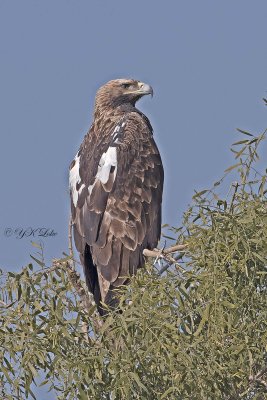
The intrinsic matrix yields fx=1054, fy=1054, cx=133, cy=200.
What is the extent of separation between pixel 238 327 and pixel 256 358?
0.19 meters

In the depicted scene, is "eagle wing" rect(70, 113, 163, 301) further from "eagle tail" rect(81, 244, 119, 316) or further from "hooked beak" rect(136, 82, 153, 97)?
"hooked beak" rect(136, 82, 153, 97)

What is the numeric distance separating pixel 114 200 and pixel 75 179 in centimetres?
55

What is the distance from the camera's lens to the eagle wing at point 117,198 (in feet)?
30.7

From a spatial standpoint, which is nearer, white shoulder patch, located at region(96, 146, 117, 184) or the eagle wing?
the eagle wing

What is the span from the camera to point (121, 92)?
11727mm

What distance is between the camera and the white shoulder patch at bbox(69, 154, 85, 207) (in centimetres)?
984

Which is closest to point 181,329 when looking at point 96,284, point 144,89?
point 96,284

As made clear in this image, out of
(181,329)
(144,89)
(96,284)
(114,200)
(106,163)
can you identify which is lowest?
(181,329)

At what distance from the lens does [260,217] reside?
5992 mm

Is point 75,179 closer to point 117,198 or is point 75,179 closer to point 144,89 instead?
point 117,198

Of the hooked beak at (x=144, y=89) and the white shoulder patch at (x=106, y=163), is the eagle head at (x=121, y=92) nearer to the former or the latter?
the hooked beak at (x=144, y=89)

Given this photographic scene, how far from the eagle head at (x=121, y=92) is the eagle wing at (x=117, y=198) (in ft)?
3.42

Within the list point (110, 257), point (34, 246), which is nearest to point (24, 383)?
point (34, 246)

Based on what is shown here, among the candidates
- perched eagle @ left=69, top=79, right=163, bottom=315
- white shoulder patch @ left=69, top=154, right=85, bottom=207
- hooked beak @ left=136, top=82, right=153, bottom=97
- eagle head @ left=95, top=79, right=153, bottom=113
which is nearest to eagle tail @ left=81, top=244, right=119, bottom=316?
perched eagle @ left=69, top=79, right=163, bottom=315
